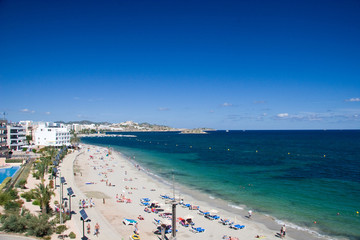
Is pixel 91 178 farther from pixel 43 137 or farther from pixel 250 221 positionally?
pixel 43 137

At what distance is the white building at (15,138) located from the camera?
70.0 metres

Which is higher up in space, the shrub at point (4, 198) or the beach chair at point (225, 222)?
the shrub at point (4, 198)

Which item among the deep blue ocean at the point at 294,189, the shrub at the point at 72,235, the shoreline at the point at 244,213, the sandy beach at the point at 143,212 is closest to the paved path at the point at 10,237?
the shrub at the point at 72,235

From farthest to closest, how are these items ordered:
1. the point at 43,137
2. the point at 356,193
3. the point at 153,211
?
the point at 43,137, the point at 356,193, the point at 153,211

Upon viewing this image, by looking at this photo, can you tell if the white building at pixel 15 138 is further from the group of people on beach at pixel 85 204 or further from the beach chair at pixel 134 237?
the beach chair at pixel 134 237

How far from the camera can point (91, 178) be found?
47094 mm

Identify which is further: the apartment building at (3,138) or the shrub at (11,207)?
the apartment building at (3,138)

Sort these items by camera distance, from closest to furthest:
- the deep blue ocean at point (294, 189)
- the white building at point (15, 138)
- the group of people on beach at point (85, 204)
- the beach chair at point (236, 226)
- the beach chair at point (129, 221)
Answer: the beach chair at point (129, 221), the beach chair at point (236, 226), the deep blue ocean at point (294, 189), the group of people on beach at point (85, 204), the white building at point (15, 138)

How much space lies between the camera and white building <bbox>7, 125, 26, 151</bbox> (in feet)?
230

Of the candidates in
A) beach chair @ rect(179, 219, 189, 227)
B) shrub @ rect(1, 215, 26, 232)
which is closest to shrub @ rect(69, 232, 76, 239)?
shrub @ rect(1, 215, 26, 232)

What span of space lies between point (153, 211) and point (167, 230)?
243 inches

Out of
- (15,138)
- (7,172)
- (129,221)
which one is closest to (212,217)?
(129,221)

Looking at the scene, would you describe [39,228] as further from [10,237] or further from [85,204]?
[85,204]

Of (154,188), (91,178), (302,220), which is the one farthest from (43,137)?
(302,220)
